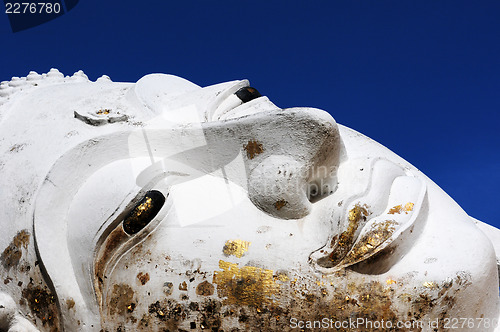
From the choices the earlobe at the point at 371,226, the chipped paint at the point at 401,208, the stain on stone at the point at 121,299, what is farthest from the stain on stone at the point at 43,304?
the chipped paint at the point at 401,208

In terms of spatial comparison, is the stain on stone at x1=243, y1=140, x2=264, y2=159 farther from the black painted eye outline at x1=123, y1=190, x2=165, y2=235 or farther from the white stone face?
the black painted eye outline at x1=123, y1=190, x2=165, y2=235

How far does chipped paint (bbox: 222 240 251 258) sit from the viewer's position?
1.61m

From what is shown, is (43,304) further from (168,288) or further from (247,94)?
(247,94)

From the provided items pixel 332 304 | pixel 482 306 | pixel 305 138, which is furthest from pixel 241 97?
pixel 482 306

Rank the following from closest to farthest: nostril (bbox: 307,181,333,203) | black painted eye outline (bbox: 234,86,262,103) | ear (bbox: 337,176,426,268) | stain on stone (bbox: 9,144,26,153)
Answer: ear (bbox: 337,176,426,268) < nostril (bbox: 307,181,333,203) < stain on stone (bbox: 9,144,26,153) < black painted eye outline (bbox: 234,86,262,103)

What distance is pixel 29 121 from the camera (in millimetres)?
1963

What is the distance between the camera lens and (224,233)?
5.40 ft

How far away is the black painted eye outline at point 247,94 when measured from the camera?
205cm

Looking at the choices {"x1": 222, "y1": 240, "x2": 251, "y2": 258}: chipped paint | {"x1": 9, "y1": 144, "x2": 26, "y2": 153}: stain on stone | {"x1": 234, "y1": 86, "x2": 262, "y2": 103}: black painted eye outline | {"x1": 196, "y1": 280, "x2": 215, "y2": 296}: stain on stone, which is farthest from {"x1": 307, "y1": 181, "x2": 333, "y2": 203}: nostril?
{"x1": 9, "y1": 144, "x2": 26, "y2": 153}: stain on stone

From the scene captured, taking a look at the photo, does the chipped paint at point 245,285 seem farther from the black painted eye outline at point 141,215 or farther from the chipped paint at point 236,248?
the black painted eye outline at point 141,215

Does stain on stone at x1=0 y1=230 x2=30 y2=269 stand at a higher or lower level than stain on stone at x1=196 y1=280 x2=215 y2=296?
higher

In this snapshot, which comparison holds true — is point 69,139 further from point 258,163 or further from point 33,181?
point 258,163

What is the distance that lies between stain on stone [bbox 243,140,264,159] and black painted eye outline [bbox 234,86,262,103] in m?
0.34

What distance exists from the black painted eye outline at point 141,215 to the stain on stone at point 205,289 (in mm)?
219
